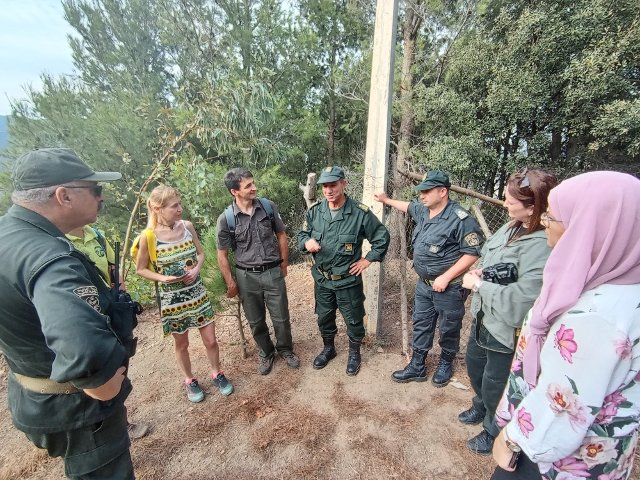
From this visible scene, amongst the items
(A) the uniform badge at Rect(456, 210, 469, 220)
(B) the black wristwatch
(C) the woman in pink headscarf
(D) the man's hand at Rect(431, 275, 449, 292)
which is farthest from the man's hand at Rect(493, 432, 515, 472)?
(A) the uniform badge at Rect(456, 210, 469, 220)

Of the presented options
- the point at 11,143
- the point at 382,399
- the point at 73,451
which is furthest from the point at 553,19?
the point at 11,143

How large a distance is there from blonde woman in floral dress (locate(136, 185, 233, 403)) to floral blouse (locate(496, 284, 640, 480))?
2280 mm

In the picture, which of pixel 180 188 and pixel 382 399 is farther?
pixel 180 188

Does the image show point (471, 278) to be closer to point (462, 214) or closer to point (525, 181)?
point (525, 181)

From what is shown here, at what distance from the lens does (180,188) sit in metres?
7.24

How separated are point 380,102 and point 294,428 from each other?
3020mm

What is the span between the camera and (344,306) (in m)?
2.92

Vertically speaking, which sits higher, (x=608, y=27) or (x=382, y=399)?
(x=608, y=27)

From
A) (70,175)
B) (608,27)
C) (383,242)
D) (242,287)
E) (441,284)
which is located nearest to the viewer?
(70,175)

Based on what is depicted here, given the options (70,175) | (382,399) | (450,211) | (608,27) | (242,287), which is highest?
(608,27)

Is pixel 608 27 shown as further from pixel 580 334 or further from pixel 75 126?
pixel 75 126

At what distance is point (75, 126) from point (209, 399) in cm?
1319

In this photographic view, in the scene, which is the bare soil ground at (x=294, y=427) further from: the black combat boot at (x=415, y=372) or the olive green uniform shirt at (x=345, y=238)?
the olive green uniform shirt at (x=345, y=238)

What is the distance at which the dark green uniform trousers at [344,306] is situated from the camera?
2902 mm
